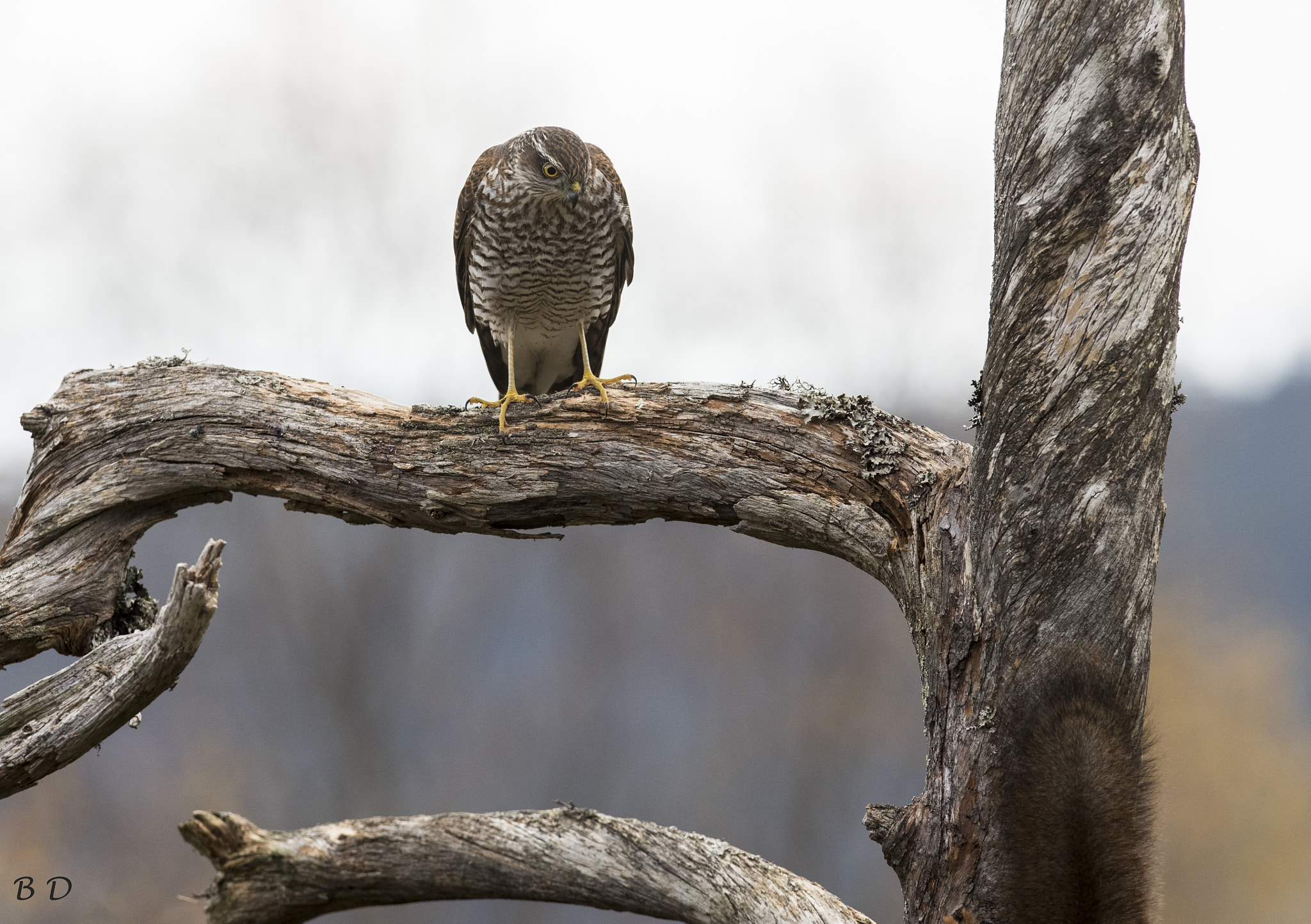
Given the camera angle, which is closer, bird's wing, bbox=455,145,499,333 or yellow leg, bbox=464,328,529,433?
yellow leg, bbox=464,328,529,433

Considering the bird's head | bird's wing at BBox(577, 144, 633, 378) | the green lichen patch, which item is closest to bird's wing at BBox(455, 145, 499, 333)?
the bird's head

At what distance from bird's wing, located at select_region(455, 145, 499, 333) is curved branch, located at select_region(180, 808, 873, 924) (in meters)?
2.22

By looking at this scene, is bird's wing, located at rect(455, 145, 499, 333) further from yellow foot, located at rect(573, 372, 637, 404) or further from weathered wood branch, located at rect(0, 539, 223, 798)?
weathered wood branch, located at rect(0, 539, 223, 798)

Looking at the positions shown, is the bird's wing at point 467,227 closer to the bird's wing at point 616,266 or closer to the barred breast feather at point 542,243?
the barred breast feather at point 542,243

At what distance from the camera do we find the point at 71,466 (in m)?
2.63

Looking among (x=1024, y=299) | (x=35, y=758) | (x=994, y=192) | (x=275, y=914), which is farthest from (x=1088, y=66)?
(x=35, y=758)

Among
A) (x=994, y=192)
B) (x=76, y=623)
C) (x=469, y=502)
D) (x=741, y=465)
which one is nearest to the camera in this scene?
(x=994, y=192)

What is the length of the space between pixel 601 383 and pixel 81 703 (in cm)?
147

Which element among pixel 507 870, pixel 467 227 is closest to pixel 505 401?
pixel 507 870

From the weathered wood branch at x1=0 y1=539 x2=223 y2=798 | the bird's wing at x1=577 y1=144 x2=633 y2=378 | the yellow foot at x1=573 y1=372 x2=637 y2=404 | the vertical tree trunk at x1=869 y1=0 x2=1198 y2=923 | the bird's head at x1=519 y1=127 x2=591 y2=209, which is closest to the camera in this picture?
the vertical tree trunk at x1=869 y1=0 x2=1198 y2=923

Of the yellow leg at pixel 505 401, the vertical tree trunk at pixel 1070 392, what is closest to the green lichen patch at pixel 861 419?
the vertical tree trunk at pixel 1070 392

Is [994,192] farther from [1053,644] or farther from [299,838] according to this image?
[299,838]

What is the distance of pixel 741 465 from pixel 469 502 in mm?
700

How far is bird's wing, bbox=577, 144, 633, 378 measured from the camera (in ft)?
10.9
